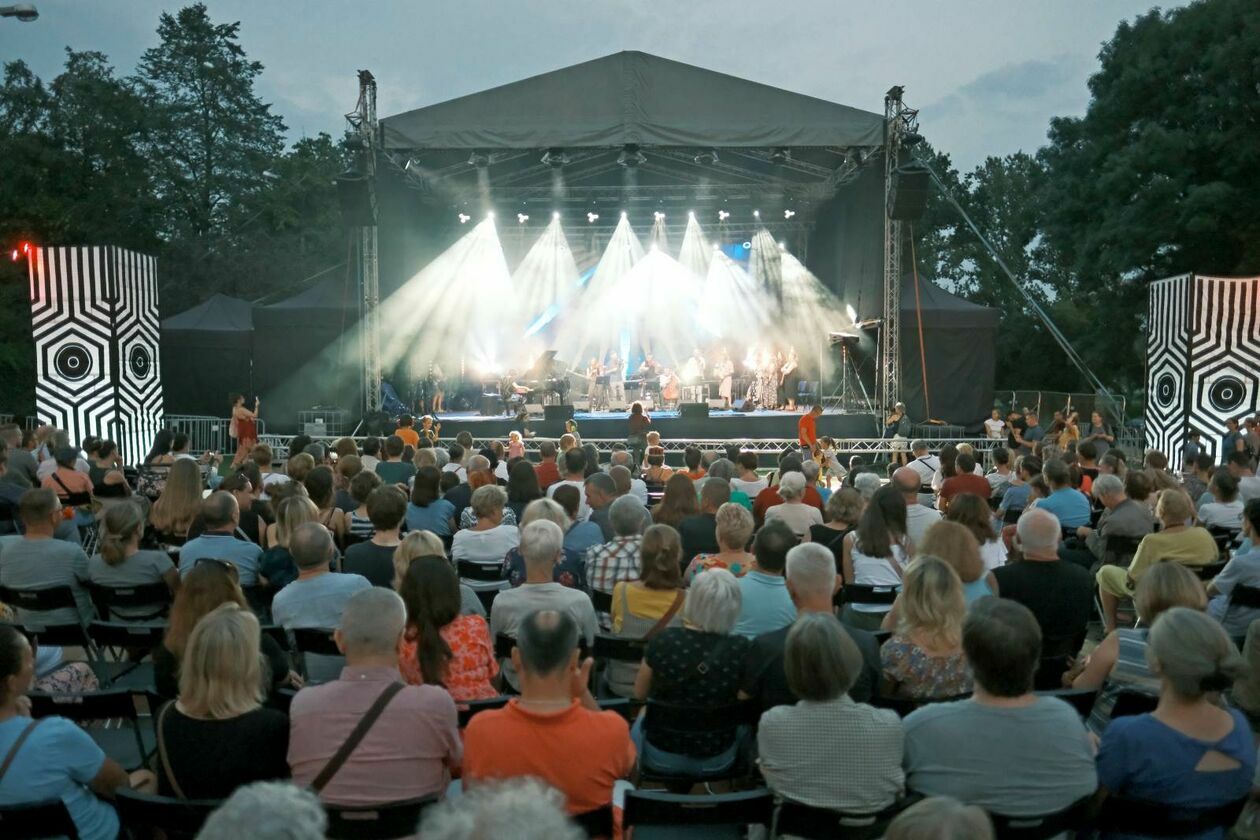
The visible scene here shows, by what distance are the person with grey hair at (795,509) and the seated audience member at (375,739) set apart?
11.3 feet

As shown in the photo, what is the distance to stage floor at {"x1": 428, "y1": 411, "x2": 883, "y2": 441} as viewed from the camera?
17.0 m

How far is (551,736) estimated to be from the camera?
2.70 metres

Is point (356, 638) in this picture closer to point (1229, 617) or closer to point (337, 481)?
point (1229, 617)

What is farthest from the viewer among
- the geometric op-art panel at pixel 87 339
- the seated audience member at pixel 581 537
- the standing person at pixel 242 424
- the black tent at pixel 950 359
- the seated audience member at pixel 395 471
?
the black tent at pixel 950 359

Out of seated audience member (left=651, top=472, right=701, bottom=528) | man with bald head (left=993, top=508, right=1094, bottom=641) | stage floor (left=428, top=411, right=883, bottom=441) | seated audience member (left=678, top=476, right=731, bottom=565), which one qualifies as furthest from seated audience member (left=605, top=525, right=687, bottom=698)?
stage floor (left=428, top=411, right=883, bottom=441)

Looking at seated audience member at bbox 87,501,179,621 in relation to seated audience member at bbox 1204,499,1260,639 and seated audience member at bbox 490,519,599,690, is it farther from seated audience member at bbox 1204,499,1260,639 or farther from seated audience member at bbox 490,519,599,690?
seated audience member at bbox 1204,499,1260,639

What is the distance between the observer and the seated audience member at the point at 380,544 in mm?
4863

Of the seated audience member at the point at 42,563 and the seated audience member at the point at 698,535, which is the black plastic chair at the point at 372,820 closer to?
the seated audience member at the point at 42,563

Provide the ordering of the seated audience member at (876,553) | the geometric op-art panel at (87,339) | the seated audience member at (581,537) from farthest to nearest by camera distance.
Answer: the geometric op-art panel at (87,339) → the seated audience member at (581,537) → the seated audience member at (876,553)

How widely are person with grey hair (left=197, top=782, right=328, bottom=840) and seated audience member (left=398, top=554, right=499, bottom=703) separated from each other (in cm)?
190

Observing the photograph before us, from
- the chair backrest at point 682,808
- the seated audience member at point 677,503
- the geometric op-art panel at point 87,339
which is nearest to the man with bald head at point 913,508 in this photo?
the seated audience member at point 677,503

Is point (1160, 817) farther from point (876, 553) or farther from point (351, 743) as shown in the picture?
point (876, 553)

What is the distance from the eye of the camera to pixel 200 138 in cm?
3766

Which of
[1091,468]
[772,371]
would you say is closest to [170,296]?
[772,371]
